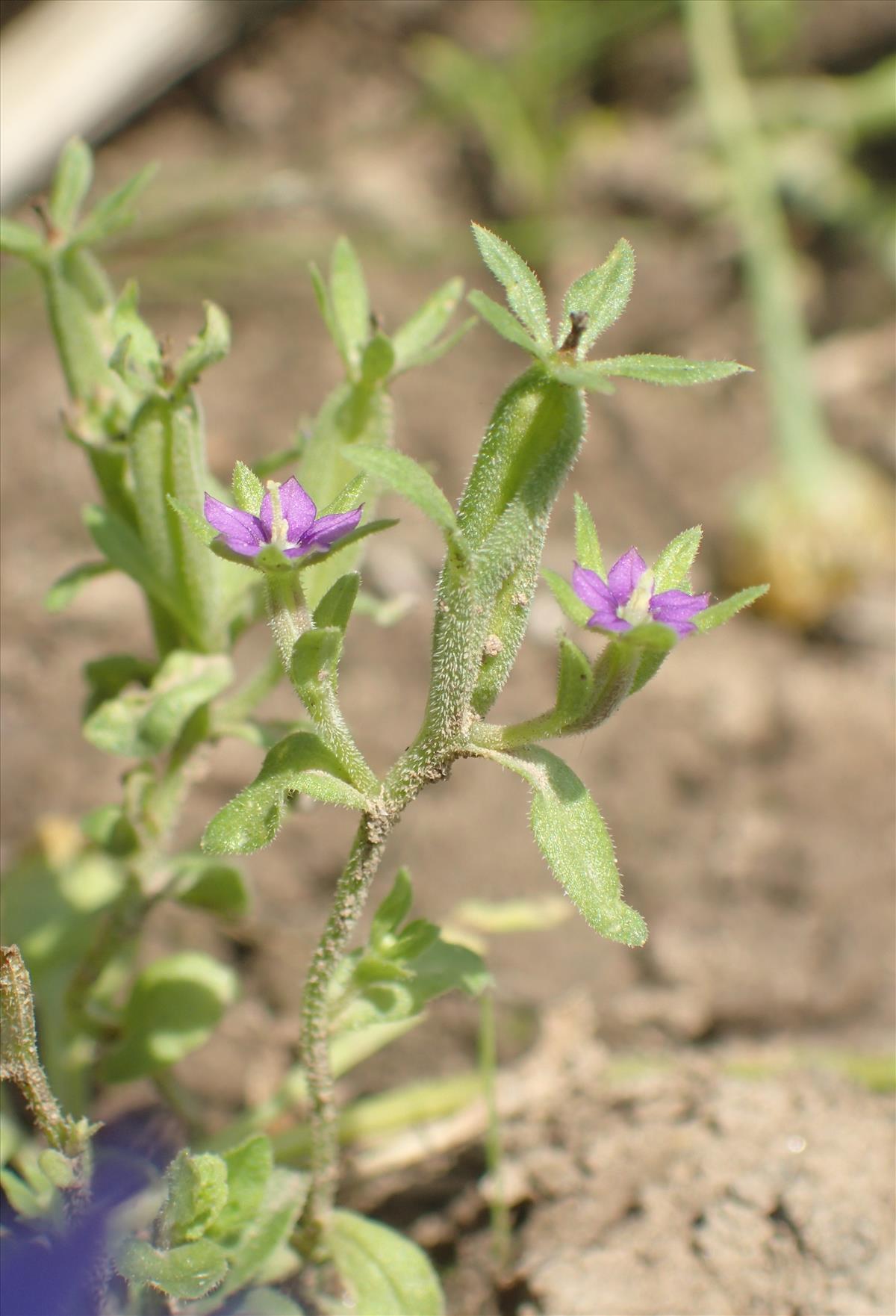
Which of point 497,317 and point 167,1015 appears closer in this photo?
point 497,317

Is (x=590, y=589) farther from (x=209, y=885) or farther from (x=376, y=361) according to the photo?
(x=209, y=885)

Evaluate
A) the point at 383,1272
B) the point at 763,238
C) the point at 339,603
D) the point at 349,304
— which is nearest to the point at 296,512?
the point at 339,603

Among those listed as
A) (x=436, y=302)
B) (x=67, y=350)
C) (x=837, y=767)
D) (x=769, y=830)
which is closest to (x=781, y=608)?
(x=837, y=767)

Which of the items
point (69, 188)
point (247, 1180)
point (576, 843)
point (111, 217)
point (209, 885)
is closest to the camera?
point (576, 843)

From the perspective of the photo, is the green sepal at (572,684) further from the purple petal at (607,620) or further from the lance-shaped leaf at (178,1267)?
the lance-shaped leaf at (178,1267)

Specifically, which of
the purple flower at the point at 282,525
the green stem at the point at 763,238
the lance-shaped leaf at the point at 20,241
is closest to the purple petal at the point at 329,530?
the purple flower at the point at 282,525

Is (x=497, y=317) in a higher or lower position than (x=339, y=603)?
higher

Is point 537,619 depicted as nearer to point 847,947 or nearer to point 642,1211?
point 847,947

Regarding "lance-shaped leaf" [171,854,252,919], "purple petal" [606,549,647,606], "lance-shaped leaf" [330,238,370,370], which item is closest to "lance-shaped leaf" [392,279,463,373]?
"lance-shaped leaf" [330,238,370,370]
